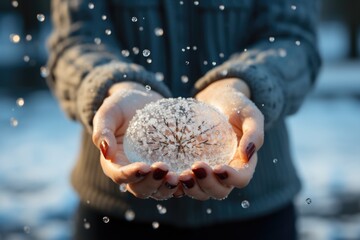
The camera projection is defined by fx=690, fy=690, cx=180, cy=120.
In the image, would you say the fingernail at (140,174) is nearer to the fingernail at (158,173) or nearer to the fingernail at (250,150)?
the fingernail at (158,173)

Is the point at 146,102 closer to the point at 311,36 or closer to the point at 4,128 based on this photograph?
the point at 311,36

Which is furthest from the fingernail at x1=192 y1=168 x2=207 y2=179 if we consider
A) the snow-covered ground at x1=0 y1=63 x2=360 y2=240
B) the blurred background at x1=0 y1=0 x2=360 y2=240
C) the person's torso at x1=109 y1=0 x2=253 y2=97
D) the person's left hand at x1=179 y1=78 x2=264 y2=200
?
the snow-covered ground at x1=0 y1=63 x2=360 y2=240

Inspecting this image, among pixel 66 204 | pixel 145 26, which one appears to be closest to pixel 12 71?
pixel 66 204

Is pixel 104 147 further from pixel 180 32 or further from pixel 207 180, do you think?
pixel 180 32

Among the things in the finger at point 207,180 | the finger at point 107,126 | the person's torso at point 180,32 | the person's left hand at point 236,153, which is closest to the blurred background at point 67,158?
the person's torso at point 180,32

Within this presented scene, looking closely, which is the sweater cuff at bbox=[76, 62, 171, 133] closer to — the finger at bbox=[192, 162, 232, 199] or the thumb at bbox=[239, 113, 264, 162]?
the thumb at bbox=[239, 113, 264, 162]
